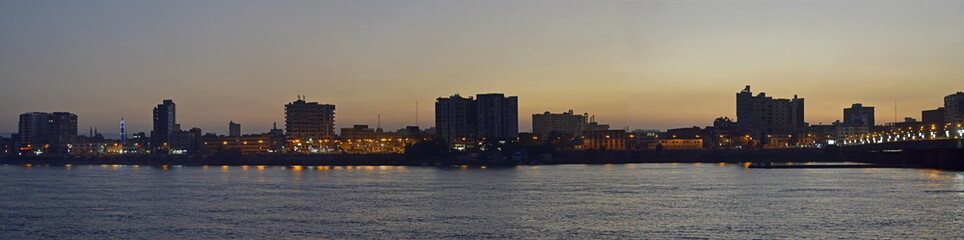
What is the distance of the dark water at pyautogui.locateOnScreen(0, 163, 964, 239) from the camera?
49.9 m

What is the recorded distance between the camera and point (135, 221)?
57.6 metres

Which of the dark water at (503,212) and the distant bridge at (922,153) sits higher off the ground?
the distant bridge at (922,153)

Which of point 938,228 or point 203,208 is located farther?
point 203,208

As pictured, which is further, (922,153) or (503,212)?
(922,153)

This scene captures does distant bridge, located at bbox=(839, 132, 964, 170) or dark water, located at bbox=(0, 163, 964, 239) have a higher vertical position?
distant bridge, located at bbox=(839, 132, 964, 170)

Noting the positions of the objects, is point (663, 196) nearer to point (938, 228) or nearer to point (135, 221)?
point (938, 228)

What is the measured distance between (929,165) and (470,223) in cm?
10212

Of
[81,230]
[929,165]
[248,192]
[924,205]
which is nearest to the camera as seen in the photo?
[81,230]

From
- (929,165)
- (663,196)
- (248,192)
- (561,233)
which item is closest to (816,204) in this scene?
(663,196)

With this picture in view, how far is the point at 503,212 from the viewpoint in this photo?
61406 millimetres

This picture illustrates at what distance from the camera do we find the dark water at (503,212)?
49.9m

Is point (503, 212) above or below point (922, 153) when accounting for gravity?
below

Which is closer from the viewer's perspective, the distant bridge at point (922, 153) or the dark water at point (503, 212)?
the dark water at point (503, 212)

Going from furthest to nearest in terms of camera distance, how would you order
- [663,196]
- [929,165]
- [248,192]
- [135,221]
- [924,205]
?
1. [929,165]
2. [248,192]
3. [663,196]
4. [924,205]
5. [135,221]
